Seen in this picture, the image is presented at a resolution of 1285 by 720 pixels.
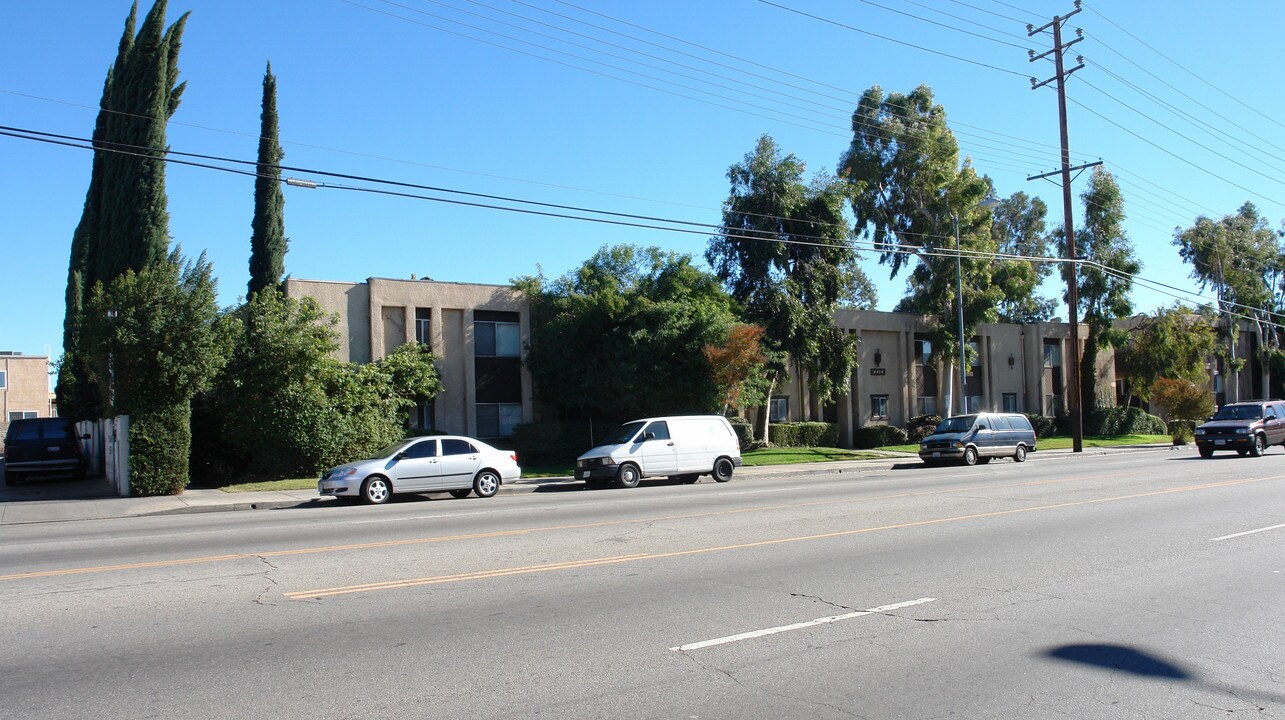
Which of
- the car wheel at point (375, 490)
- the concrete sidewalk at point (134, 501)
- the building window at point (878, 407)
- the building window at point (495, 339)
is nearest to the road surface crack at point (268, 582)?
the car wheel at point (375, 490)

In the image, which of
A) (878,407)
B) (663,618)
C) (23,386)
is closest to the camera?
(663,618)

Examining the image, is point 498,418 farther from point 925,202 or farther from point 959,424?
point 925,202

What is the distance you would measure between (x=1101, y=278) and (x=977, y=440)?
24021mm

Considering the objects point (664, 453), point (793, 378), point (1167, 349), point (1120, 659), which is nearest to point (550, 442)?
point (664, 453)

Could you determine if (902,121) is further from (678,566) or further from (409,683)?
(409,683)

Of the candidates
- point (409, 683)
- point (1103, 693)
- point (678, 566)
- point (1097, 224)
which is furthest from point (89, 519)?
point (1097, 224)

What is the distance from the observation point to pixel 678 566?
9367 mm

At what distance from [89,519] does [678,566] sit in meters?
13.2

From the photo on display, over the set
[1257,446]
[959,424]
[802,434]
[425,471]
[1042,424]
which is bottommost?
[1257,446]

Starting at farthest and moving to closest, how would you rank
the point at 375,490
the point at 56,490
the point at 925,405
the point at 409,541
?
the point at 925,405 < the point at 56,490 < the point at 375,490 < the point at 409,541

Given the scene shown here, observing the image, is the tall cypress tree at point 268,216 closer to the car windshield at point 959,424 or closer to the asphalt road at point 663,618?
the asphalt road at point 663,618

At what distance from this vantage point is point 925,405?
4372 cm

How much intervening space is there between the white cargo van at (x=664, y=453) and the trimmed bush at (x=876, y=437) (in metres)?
16.8

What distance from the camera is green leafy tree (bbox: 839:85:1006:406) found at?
42.4 metres
